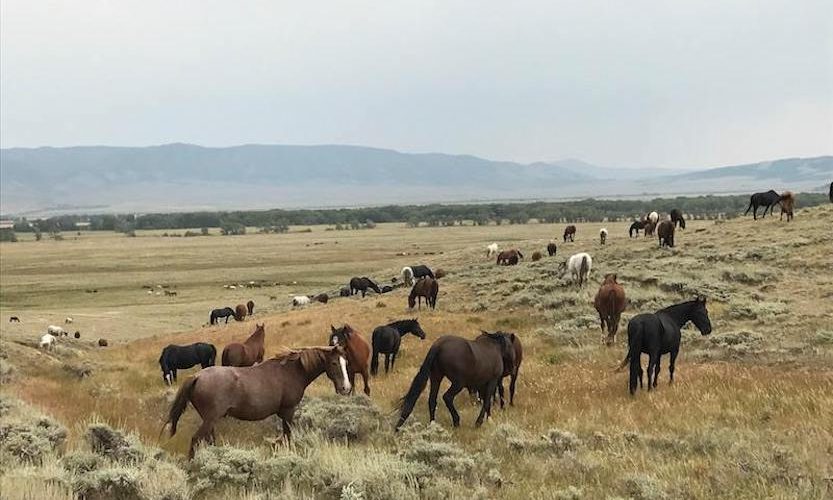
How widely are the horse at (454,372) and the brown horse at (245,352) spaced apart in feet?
23.9

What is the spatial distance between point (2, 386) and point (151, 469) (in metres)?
10.8

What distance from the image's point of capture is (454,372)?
10531mm

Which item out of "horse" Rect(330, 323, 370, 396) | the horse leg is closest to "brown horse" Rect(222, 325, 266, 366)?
"horse" Rect(330, 323, 370, 396)

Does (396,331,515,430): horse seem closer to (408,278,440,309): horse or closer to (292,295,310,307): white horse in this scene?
(408,278,440,309): horse

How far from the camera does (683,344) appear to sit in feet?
56.4

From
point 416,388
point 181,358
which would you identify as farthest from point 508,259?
point 416,388

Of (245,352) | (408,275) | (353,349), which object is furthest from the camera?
(408,275)

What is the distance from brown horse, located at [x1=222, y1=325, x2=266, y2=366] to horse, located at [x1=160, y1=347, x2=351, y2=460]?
20.5 feet

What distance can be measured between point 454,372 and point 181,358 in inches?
421

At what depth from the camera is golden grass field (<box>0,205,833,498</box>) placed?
733cm

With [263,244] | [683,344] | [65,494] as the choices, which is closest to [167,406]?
[65,494]

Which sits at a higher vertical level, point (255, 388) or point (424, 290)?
point (255, 388)

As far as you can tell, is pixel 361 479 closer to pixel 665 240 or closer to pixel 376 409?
pixel 376 409

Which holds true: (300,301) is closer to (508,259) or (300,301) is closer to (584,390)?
(508,259)
